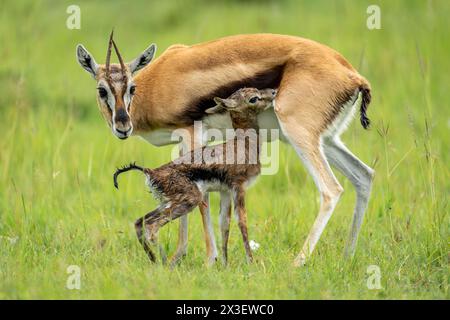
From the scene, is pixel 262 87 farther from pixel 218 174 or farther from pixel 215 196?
pixel 215 196

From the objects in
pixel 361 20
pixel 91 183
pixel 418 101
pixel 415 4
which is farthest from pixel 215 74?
pixel 415 4

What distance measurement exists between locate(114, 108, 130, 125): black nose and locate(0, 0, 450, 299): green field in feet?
2.75

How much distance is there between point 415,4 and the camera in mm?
12398

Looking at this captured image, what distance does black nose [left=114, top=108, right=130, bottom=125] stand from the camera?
5.82 meters

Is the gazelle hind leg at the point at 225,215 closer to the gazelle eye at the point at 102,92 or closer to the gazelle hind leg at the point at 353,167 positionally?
the gazelle hind leg at the point at 353,167

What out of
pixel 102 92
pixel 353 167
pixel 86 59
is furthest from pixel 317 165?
pixel 86 59

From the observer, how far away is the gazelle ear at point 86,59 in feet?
20.6

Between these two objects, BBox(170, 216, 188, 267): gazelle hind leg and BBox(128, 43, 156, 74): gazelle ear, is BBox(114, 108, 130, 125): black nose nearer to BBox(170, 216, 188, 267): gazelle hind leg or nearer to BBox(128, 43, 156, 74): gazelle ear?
BBox(128, 43, 156, 74): gazelle ear

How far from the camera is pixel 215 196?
789 cm

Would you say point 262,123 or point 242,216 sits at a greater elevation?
point 262,123

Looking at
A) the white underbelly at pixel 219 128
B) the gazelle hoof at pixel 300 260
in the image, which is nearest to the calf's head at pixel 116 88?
the white underbelly at pixel 219 128

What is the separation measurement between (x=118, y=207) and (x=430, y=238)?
2643mm

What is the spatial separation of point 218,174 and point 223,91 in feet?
2.32
